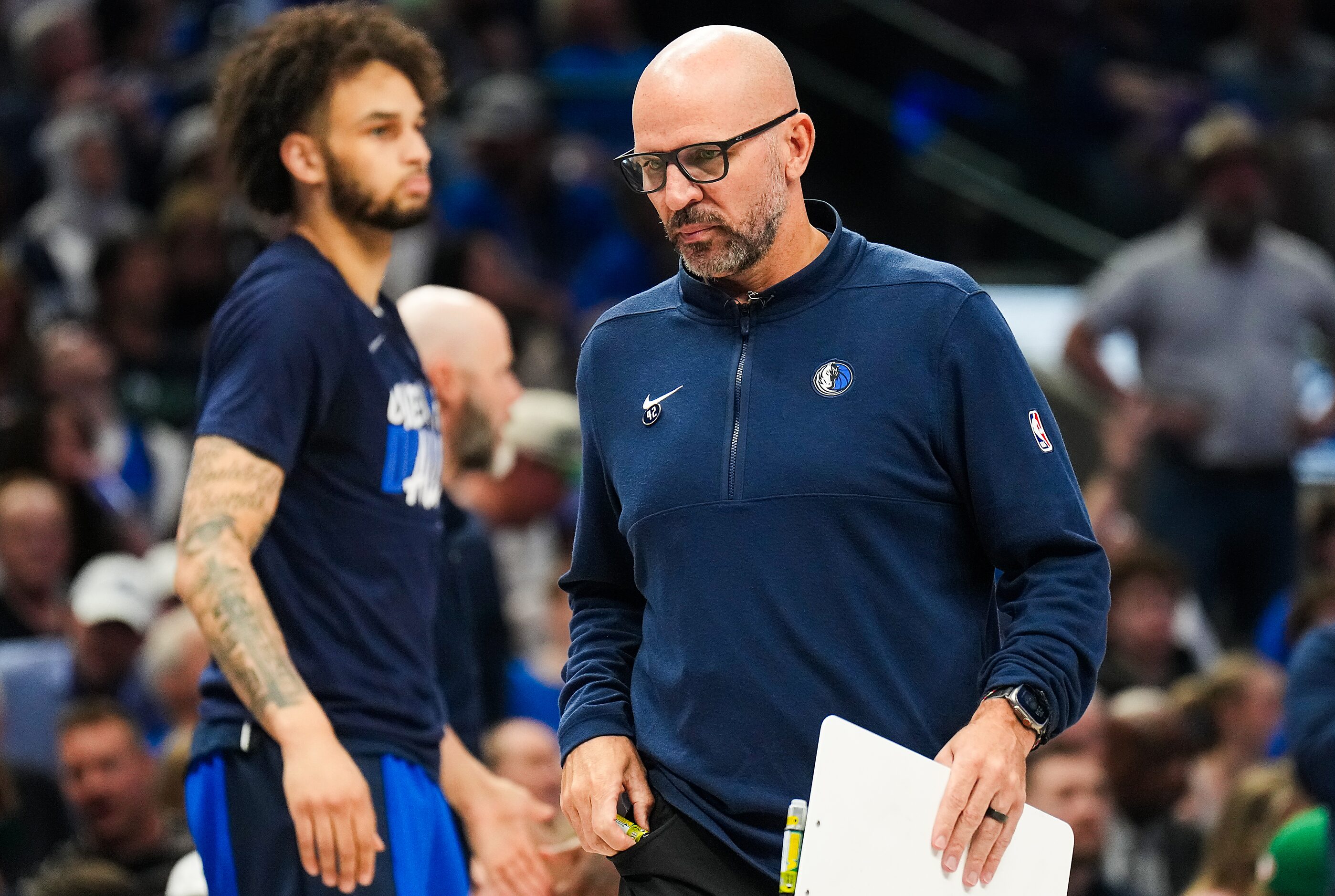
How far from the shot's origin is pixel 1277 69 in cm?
1111

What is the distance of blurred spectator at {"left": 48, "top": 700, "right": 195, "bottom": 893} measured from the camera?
18.4ft

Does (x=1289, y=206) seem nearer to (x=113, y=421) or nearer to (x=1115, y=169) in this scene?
(x=1115, y=169)

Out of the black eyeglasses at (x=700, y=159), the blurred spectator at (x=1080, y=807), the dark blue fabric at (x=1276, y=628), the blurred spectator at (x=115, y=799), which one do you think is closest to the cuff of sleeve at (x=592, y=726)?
the black eyeglasses at (x=700, y=159)

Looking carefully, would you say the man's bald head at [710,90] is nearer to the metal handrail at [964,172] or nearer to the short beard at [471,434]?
the short beard at [471,434]

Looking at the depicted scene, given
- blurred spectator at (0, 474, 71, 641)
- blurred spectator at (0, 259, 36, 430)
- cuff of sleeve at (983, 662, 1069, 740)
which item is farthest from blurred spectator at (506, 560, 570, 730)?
cuff of sleeve at (983, 662, 1069, 740)

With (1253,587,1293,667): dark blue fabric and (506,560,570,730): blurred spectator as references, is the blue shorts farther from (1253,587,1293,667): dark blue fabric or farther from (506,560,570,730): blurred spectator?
(1253,587,1293,667): dark blue fabric

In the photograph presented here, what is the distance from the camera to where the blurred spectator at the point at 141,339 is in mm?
8430

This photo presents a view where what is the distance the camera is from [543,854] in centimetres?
399

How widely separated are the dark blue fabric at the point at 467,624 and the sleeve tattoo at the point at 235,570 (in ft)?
3.09

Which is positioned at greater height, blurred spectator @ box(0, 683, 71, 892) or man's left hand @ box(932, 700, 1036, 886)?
man's left hand @ box(932, 700, 1036, 886)

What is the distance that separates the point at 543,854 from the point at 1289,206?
7513 mm

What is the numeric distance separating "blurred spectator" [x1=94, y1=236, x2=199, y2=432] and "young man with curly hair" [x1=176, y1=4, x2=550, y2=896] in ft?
15.1

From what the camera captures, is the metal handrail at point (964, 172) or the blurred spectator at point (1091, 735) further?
the metal handrail at point (964, 172)

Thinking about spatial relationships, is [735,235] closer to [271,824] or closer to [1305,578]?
[271,824]
